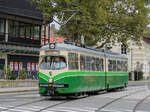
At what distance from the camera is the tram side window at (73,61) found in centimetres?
1880

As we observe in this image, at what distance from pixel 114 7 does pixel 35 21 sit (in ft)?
30.4

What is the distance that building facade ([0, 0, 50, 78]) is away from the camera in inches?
1430

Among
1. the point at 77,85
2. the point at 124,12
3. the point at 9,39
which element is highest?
the point at 124,12

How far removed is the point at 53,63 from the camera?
18672mm

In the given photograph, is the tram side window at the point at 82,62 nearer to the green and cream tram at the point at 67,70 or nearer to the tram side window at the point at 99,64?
the green and cream tram at the point at 67,70

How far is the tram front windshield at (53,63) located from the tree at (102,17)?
14.3 meters

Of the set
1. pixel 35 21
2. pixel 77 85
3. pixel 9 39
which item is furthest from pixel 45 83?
pixel 35 21

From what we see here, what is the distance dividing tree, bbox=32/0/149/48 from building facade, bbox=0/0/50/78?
2.32m

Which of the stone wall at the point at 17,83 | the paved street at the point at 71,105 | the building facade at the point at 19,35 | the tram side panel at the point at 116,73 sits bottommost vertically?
the paved street at the point at 71,105

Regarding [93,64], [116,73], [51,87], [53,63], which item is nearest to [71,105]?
[51,87]

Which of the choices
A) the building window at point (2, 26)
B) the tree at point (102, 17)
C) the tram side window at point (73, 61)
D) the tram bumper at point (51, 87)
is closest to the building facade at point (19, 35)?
the building window at point (2, 26)

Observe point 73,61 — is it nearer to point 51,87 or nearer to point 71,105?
point 51,87

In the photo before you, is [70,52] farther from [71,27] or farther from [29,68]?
[29,68]

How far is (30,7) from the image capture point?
39.2 metres
